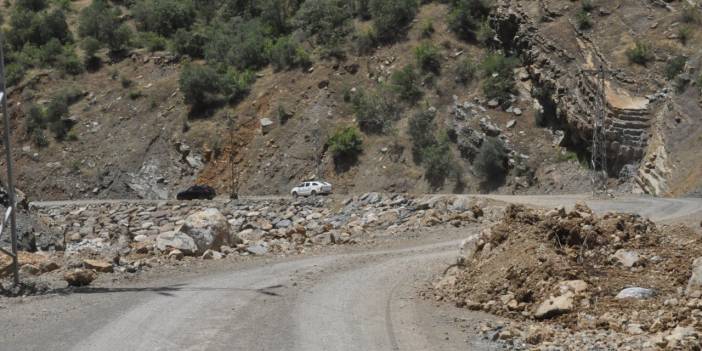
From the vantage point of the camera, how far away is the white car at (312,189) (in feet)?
159

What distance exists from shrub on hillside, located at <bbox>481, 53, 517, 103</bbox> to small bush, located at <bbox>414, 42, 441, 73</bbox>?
386cm

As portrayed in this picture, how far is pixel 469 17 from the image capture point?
6066 centimetres

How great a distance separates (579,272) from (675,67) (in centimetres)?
3726

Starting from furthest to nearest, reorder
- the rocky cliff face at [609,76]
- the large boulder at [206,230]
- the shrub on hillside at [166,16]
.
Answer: the shrub on hillside at [166,16] → the rocky cliff face at [609,76] → the large boulder at [206,230]

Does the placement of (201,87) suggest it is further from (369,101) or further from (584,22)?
(584,22)

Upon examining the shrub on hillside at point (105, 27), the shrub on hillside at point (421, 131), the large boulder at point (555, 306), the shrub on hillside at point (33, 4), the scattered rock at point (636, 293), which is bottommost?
the large boulder at point (555, 306)

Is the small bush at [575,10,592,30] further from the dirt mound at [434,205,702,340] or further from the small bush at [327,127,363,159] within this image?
the dirt mound at [434,205,702,340]

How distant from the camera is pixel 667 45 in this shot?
48.6m

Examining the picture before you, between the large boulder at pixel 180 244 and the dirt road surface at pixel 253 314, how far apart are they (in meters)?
1.80

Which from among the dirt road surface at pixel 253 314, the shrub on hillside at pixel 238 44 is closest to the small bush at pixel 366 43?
the shrub on hillside at pixel 238 44

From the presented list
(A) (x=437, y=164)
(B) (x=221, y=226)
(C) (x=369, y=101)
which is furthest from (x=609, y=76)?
(B) (x=221, y=226)

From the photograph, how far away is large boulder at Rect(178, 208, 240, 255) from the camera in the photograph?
19.4 meters

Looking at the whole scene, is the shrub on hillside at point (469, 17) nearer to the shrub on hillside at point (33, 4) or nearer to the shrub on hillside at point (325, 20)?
the shrub on hillside at point (325, 20)

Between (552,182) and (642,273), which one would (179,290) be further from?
(552,182)
